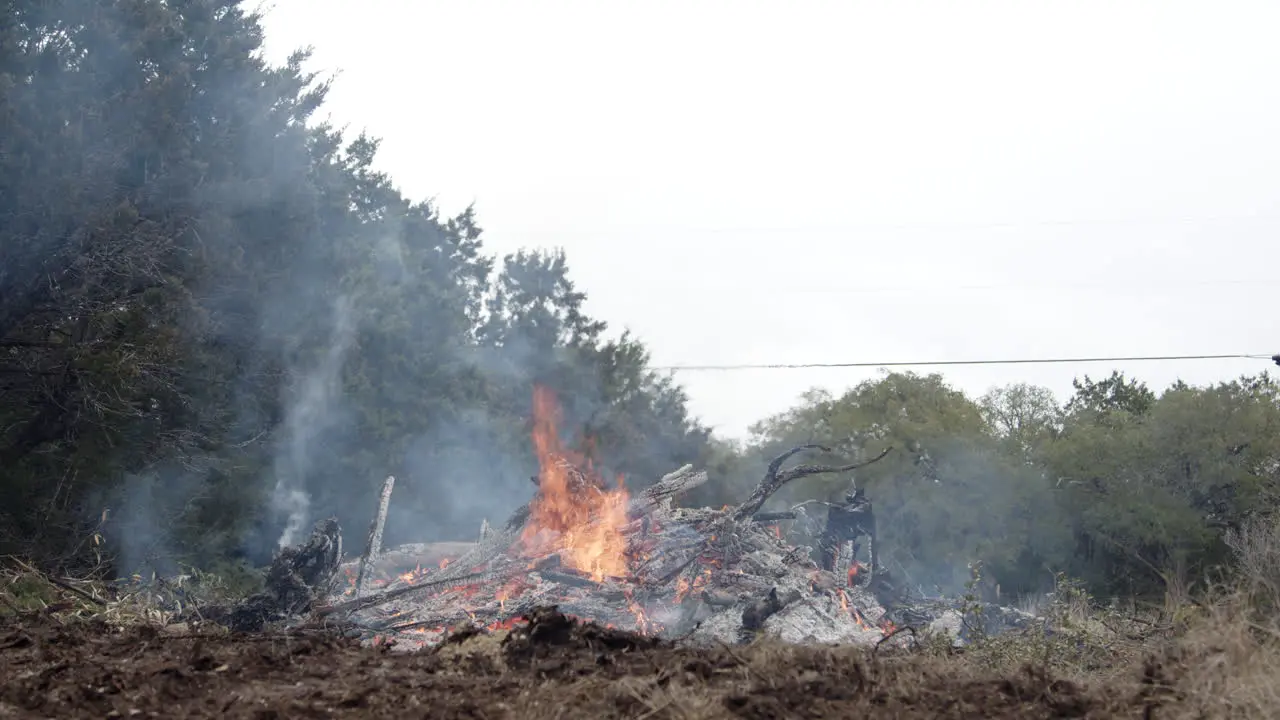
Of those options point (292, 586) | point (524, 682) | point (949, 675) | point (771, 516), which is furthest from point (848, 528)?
point (524, 682)

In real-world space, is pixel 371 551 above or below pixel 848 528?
below

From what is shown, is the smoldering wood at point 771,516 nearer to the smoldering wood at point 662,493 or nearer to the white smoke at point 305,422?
the smoldering wood at point 662,493

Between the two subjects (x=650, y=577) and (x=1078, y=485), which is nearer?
(x=650, y=577)

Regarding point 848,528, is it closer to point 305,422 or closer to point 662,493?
point 662,493

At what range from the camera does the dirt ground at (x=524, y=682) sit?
420 centimetres

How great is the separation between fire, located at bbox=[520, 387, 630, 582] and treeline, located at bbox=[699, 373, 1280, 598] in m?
8.75

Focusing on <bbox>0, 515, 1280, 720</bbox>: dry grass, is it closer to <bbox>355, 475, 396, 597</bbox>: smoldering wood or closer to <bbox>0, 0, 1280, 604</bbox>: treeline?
<bbox>0, 0, 1280, 604</bbox>: treeline

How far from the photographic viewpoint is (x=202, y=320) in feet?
53.3

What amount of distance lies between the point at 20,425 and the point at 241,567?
6790 mm

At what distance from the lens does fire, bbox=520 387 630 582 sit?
12.4 meters

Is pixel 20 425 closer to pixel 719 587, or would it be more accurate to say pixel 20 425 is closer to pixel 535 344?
pixel 719 587

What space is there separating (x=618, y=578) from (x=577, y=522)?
173 centimetres

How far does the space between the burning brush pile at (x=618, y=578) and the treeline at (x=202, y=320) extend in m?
3.28

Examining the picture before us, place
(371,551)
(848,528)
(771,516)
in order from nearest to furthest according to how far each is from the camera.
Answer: (371,551) → (848,528) → (771,516)
